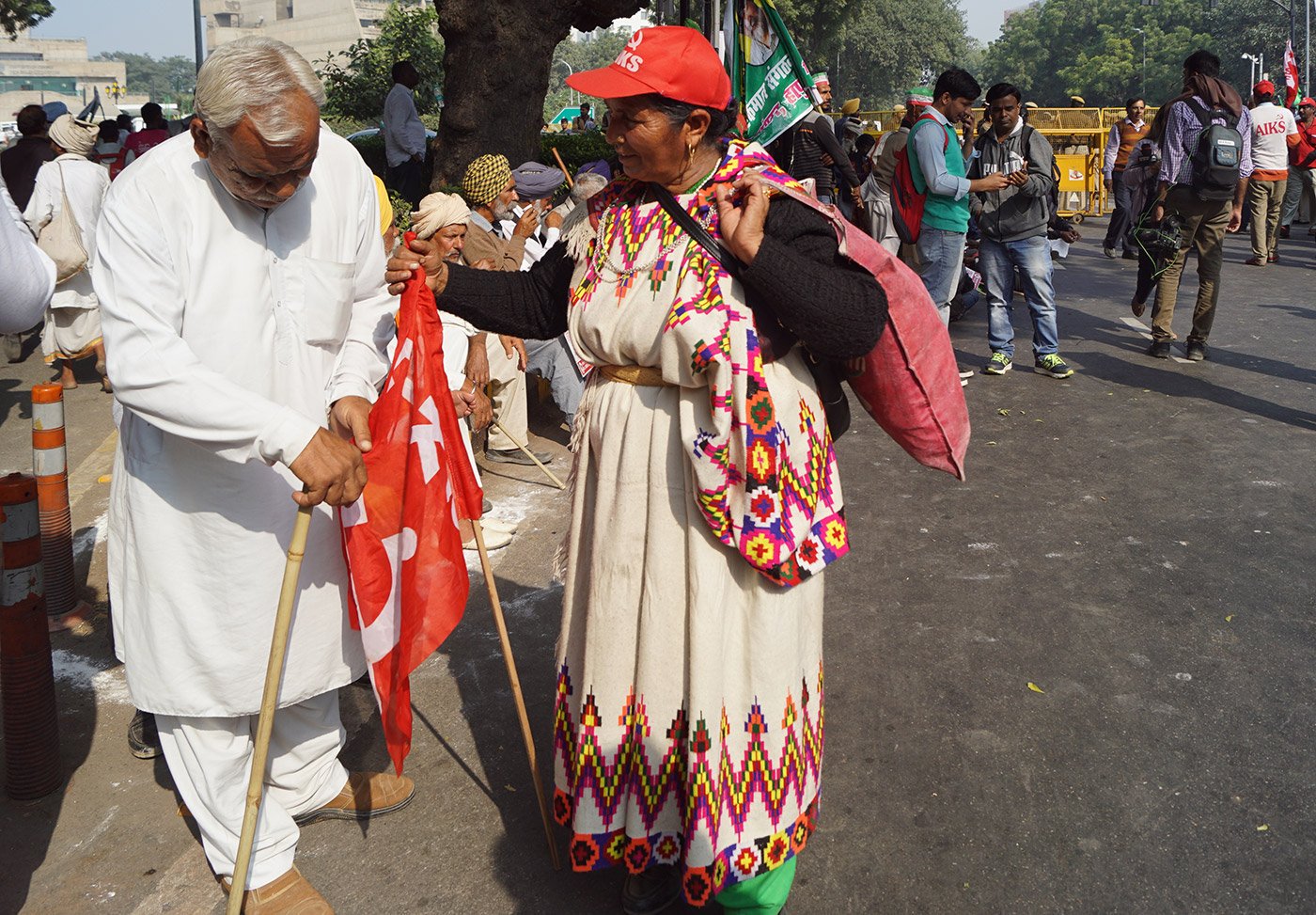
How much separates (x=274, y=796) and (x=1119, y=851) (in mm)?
2491

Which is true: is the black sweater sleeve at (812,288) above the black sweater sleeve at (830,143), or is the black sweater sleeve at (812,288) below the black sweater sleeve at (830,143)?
below

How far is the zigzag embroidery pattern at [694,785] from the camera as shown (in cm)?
267

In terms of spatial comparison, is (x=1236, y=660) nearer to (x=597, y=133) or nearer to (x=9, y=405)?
(x=9, y=405)

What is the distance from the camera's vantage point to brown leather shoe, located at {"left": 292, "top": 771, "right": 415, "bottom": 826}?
3475 millimetres

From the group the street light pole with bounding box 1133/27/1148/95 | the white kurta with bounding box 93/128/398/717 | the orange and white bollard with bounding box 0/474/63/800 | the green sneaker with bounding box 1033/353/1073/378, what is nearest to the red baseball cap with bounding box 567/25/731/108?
the white kurta with bounding box 93/128/398/717

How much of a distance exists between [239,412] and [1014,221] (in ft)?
23.8

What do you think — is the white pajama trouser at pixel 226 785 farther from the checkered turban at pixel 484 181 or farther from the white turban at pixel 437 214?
the checkered turban at pixel 484 181

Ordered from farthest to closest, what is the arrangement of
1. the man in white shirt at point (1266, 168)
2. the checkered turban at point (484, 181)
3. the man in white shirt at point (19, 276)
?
the man in white shirt at point (1266, 168) → the checkered turban at point (484, 181) → the man in white shirt at point (19, 276)

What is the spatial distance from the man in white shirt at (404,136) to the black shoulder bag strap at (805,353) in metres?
10.9

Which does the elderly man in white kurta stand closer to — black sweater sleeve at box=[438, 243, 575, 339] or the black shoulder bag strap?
black sweater sleeve at box=[438, 243, 575, 339]

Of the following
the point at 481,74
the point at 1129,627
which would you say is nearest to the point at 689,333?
the point at 1129,627

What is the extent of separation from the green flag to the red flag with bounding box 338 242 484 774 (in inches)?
247

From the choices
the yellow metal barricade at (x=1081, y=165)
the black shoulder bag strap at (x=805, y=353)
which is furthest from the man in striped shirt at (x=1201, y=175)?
the yellow metal barricade at (x=1081, y=165)

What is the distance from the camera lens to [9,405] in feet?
29.9
